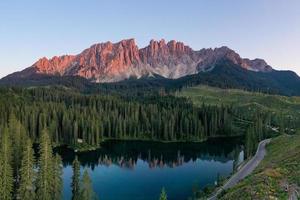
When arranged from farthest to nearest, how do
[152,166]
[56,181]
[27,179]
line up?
[152,166] → [56,181] → [27,179]

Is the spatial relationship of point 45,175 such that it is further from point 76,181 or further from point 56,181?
point 76,181

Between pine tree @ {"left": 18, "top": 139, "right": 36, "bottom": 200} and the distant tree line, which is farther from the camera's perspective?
the distant tree line

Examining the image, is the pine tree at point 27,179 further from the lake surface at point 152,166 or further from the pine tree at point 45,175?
the lake surface at point 152,166

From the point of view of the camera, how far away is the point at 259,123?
168375 millimetres

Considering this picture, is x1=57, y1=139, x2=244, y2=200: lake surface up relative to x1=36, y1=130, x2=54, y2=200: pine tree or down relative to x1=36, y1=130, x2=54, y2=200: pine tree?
down

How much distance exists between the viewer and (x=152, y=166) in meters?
134

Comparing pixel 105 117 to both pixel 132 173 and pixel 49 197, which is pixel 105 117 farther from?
pixel 49 197

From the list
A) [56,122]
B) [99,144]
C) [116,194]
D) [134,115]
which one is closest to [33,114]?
[56,122]

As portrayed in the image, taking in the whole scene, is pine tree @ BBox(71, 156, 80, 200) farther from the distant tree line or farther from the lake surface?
the distant tree line

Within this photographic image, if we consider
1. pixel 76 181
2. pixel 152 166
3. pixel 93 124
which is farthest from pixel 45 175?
pixel 93 124

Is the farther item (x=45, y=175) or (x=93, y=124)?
(x=93, y=124)

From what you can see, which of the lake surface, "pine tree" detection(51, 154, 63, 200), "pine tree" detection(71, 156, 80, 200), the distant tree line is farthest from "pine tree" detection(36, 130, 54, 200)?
the distant tree line

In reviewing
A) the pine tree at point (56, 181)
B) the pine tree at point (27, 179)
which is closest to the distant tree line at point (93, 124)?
the pine tree at point (56, 181)

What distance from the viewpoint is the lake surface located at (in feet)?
323
